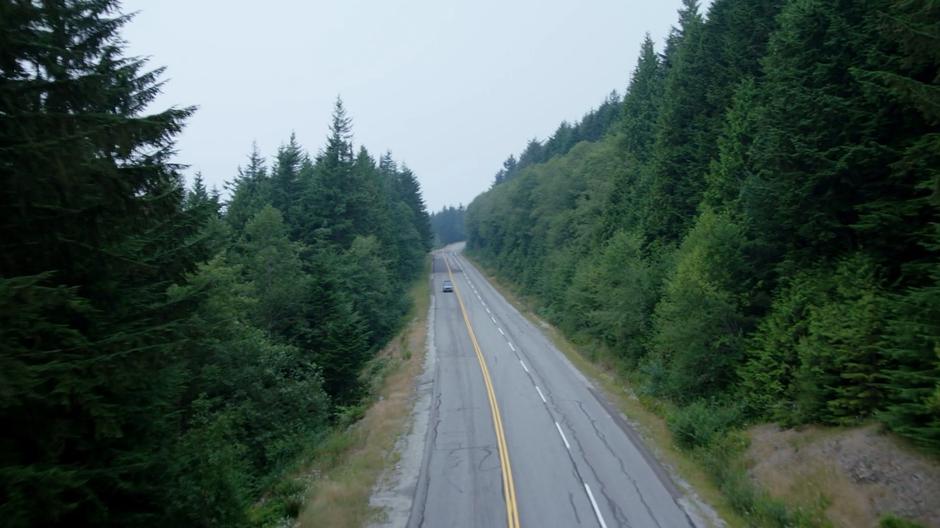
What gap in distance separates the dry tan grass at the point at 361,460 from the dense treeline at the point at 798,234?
33.0 ft

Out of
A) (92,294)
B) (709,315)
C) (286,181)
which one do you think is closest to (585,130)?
(286,181)

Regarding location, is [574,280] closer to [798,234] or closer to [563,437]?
[563,437]

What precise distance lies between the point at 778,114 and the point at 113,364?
19.0m

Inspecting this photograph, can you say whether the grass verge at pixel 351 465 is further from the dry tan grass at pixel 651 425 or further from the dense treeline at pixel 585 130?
the dense treeline at pixel 585 130

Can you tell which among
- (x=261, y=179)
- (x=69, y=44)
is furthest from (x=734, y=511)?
(x=261, y=179)

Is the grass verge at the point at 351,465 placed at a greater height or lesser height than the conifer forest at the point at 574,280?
lesser

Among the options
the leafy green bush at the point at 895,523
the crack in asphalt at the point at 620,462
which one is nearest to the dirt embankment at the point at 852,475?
the leafy green bush at the point at 895,523

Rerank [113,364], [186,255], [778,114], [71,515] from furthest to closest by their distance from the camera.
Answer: [778,114] → [186,255] → [71,515] → [113,364]

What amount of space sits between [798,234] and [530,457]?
10863 millimetres

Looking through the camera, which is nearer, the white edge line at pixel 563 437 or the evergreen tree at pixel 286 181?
the white edge line at pixel 563 437

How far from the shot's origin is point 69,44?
9281mm

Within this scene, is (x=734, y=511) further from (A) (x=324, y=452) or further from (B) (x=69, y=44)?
(B) (x=69, y=44)

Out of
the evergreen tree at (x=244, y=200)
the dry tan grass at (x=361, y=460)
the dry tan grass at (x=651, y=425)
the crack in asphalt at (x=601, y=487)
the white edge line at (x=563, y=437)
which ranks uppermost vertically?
the evergreen tree at (x=244, y=200)

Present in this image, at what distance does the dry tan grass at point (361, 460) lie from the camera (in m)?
13.8
